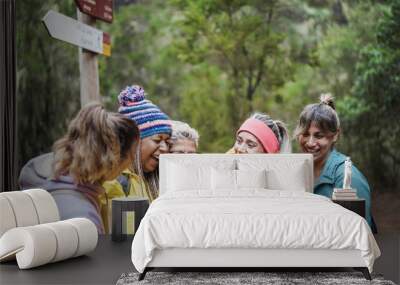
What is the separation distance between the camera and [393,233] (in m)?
8.05

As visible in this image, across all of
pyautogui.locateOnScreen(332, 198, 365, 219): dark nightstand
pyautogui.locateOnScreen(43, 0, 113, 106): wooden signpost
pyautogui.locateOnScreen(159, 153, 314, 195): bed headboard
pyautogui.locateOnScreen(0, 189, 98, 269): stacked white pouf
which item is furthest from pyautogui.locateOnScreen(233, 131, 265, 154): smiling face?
pyautogui.locateOnScreen(0, 189, 98, 269): stacked white pouf

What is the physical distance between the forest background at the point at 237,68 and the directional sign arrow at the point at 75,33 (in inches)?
5.7

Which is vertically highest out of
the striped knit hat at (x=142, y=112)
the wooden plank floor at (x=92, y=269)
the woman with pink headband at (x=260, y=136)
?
the striped knit hat at (x=142, y=112)

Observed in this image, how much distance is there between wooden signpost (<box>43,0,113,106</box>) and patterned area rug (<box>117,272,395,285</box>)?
10.7 ft

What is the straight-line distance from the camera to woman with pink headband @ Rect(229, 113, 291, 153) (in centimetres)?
790

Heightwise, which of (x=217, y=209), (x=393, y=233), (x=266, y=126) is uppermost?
(x=266, y=126)

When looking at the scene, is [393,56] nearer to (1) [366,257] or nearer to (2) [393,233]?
(2) [393,233]

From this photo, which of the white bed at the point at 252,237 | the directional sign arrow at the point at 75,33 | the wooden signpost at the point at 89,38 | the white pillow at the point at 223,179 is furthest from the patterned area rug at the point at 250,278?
the directional sign arrow at the point at 75,33

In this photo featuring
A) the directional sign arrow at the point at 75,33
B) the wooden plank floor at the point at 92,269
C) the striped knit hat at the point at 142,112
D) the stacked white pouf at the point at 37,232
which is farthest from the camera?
the striped knit hat at the point at 142,112

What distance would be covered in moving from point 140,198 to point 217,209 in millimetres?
2214

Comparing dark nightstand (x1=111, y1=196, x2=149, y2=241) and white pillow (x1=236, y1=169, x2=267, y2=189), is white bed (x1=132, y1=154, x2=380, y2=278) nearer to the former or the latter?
white pillow (x1=236, y1=169, x2=267, y2=189)

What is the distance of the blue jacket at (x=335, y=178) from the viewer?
7.88 meters

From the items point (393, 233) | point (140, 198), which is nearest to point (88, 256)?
point (140, 198)

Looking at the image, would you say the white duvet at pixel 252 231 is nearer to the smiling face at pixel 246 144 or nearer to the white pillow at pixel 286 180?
the white pillow at pixel 286 180
